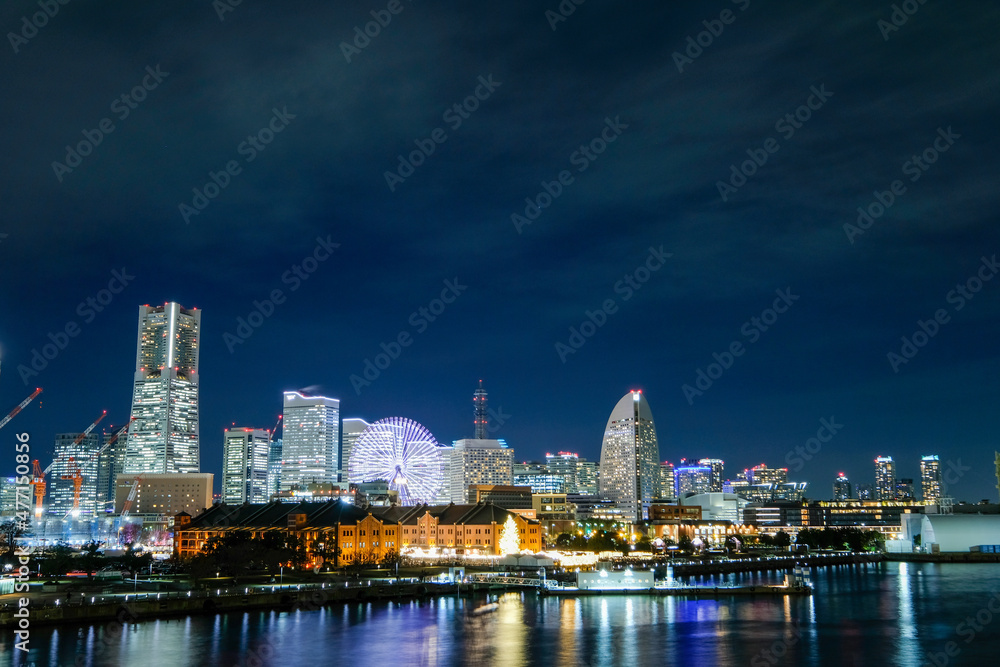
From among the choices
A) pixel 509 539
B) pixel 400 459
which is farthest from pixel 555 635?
pixel 400 459

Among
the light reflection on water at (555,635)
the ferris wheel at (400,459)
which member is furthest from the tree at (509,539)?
the light reflection on water at (555,635)

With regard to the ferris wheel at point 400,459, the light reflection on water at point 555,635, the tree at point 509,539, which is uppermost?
the ferris wheel at point 400,459

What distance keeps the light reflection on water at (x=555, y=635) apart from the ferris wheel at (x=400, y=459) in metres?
53.3

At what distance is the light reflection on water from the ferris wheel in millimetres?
53274

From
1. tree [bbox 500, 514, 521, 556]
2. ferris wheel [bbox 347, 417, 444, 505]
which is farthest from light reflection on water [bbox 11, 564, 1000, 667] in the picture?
ferris wheel [bbox 347, 417, 444, 505]

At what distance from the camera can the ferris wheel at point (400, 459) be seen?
126062 mm

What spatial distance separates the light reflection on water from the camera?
4575 centimetres

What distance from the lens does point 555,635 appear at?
5306 centimetres

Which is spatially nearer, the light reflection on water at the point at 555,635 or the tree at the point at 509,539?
the light reflection on water at the point at 555,635

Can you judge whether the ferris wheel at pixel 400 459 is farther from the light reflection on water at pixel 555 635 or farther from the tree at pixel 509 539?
the light reflection on water at pixel 555 635

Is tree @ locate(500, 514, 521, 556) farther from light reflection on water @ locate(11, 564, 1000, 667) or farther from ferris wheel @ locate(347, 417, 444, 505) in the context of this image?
light reflection on water @ locate(11, 564, 1000, 667)

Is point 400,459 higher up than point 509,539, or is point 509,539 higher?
point 400,459

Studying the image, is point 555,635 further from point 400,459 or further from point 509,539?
point 400,459

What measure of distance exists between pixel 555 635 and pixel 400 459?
75.5 m
